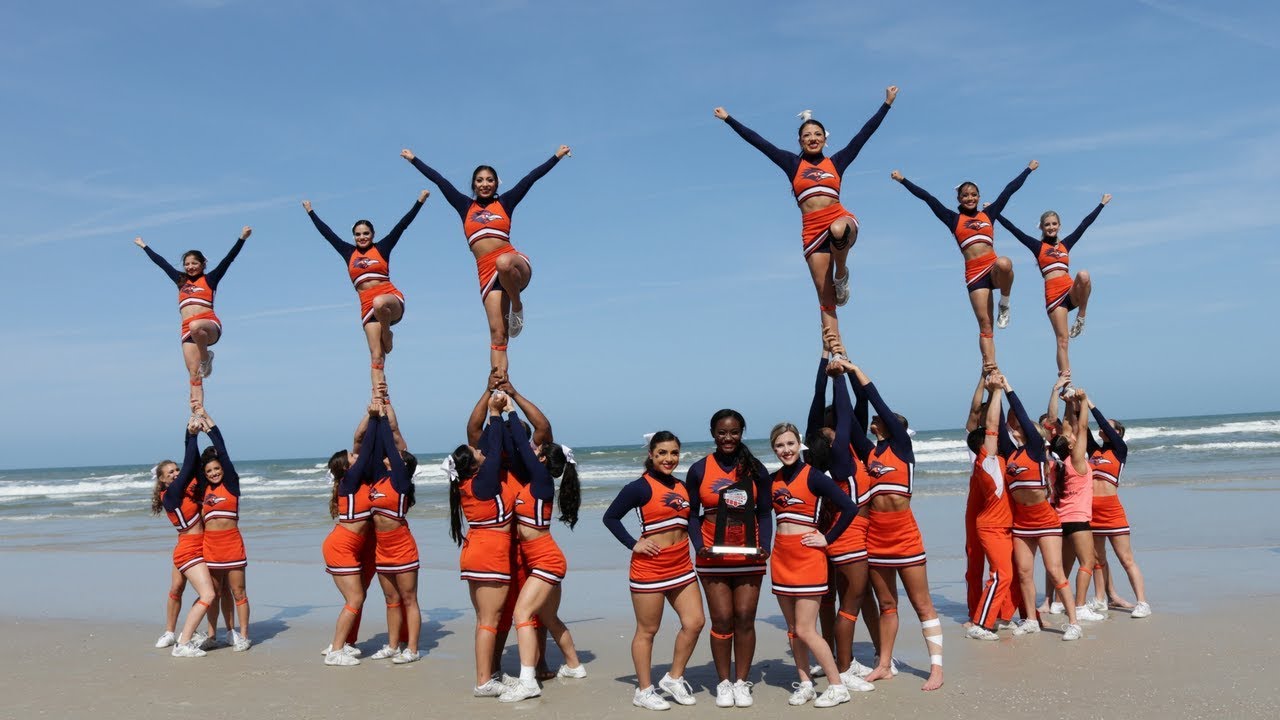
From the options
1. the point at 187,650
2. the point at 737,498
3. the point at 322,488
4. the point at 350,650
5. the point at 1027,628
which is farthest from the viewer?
the point at 322,488

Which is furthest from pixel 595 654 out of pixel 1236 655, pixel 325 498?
pixel 325 498

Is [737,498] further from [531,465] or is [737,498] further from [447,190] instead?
[447,190]

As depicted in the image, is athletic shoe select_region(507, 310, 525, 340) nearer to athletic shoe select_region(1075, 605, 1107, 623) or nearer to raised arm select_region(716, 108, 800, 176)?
raised arm select_region(716, 108, 800, 176)

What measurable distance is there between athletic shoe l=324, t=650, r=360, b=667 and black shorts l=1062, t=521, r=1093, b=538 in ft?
20.3

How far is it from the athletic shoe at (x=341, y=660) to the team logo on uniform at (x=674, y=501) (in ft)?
11.0

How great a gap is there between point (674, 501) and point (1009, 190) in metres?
4.80

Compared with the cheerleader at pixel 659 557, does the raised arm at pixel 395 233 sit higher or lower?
higher

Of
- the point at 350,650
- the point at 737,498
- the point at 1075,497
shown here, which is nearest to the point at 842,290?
the point at 737,498

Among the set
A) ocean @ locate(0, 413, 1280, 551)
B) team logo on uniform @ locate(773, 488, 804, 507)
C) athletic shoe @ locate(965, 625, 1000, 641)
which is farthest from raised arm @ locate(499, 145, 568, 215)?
ocean @ locate(0, 413, 1280, 551)

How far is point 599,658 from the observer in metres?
7.99

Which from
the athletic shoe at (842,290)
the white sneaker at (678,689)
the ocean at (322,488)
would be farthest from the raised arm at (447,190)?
the ocean at (322,488)

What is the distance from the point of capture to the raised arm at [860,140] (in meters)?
7.32

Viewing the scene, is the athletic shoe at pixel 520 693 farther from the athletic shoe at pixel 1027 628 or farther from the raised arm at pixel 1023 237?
the raised arm at pixel 1023 237

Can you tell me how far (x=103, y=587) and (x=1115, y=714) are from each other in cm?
1152
